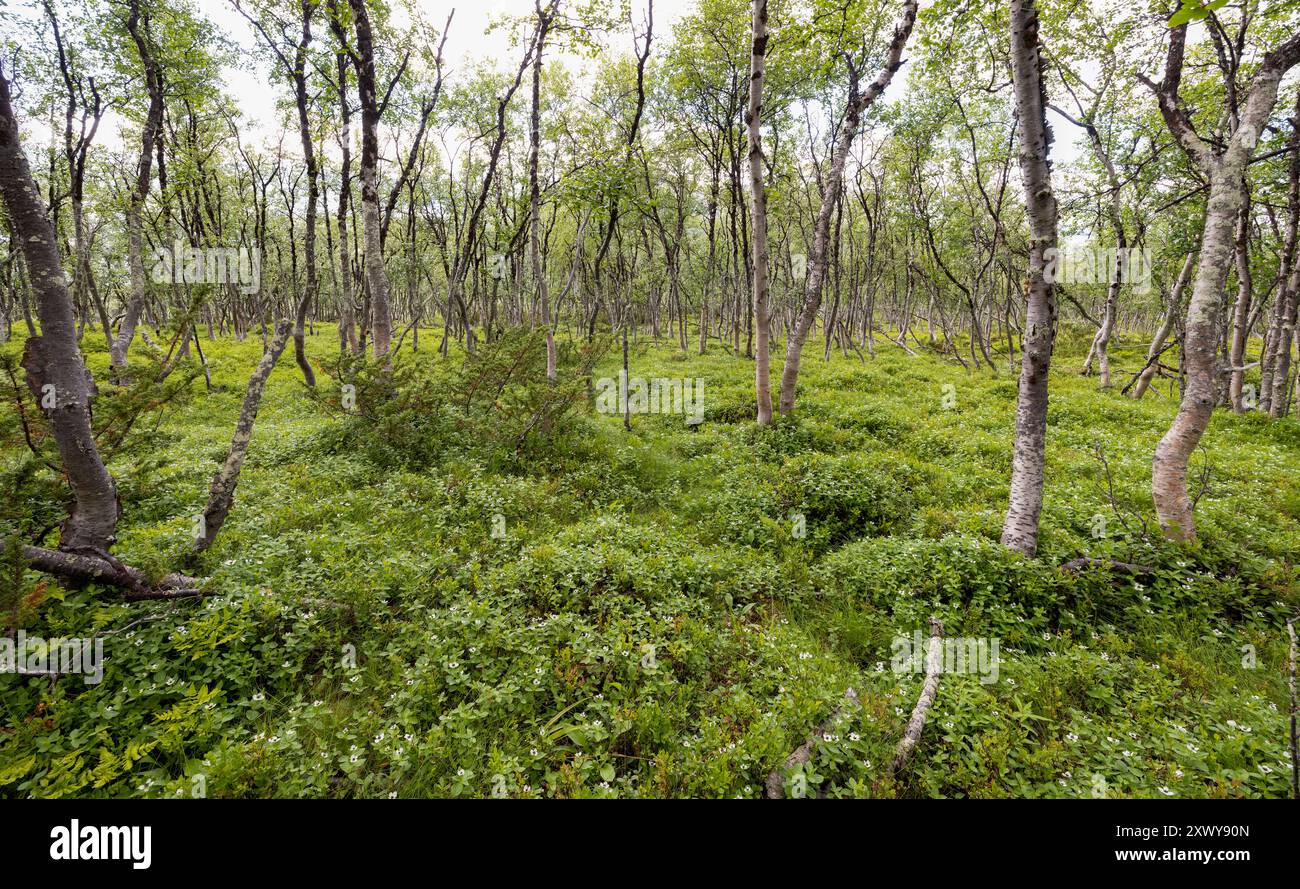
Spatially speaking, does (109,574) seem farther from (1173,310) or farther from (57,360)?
(1173,310)

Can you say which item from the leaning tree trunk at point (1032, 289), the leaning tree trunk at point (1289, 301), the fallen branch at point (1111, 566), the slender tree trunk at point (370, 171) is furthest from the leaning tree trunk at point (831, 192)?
the slender tree trunk at point (370, 171)

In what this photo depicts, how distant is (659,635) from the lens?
5.11 m

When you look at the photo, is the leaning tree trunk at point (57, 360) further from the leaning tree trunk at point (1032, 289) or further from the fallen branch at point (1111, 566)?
the fallen branch at point (1111, 566)

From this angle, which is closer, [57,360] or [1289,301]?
[57,360]

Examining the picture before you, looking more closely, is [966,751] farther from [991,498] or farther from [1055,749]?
[991,498]

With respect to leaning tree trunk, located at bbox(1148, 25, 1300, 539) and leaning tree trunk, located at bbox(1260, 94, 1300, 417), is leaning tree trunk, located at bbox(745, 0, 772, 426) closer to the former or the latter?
leaning tree trunk, located at bbox(1148, 25, 1300, 539)

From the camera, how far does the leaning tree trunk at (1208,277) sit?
228 inches

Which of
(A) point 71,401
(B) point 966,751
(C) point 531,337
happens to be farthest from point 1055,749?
(C) point 531,337

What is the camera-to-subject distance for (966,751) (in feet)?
12.3

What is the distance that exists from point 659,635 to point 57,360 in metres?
6.69

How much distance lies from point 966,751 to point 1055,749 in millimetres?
611

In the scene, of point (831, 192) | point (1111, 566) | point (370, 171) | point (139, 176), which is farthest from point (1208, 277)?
point (139, 176)

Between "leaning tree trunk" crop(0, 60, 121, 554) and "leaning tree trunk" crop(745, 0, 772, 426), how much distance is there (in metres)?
10.7
